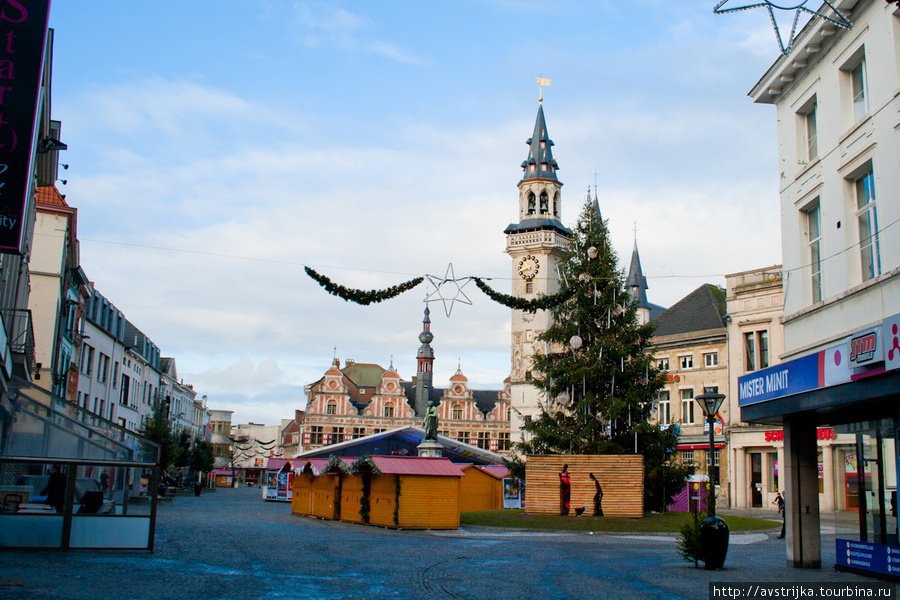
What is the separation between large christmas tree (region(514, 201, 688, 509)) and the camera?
32.0 m

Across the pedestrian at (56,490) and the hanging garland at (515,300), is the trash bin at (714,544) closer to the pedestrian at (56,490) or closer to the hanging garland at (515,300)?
the hanging garland at (515,300)

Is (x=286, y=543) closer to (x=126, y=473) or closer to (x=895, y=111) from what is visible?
(x=126, y=473)

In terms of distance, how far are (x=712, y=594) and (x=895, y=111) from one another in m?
7.97

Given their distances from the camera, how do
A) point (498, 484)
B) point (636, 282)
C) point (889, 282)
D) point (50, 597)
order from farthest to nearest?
point (636, 282)
point (498, 484)
point (889, 282)
point (50, 597)

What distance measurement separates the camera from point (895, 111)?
1341cm

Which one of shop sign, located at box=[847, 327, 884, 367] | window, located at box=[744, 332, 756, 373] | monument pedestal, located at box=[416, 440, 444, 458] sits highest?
window, located at box=[744, 332, 756, 373]

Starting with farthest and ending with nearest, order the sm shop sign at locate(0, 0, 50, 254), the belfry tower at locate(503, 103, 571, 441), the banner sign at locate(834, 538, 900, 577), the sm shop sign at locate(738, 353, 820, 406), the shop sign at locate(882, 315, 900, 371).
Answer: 1. the belfry tower at locate(503, 103, 571, 441)
2. the sm shop sign at locate(738, 353, 820, 406)
3. the banner sign at locate(834, 538, 900, 577)
4. the sm shop sign at locate(0, 0, 50, 254)
5. the shop sign at locate(882, 315, 900, 371)

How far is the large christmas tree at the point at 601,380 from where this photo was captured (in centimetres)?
3200

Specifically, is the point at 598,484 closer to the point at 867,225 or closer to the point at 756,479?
the point at 867,225

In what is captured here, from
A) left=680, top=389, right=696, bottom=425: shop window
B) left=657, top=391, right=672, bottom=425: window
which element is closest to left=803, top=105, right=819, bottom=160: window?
left=680, top=389, right=696, bottom=425: shop window

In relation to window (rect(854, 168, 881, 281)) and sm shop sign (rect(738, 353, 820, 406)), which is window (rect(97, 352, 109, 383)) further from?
window (rect(854, 168, 881, 281))

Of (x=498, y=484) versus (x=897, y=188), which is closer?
(x=897, y=188)

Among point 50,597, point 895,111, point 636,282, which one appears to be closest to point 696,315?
point 636,282

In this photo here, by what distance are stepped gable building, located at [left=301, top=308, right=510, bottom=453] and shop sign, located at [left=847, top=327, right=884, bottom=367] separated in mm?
79291
